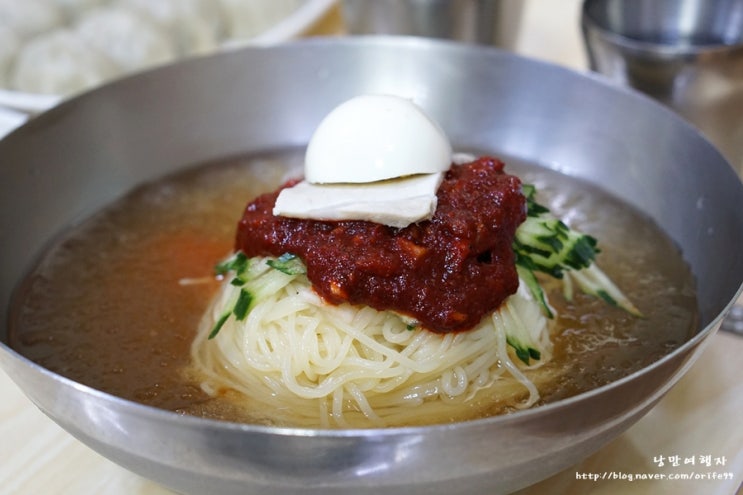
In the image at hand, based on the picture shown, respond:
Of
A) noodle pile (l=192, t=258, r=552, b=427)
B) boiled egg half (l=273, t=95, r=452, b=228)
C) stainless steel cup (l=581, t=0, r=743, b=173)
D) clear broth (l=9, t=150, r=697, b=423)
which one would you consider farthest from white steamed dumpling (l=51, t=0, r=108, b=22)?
noodle pile (l=192, t=258, r=552, b=427)

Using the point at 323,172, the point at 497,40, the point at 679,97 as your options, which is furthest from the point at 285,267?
the point at 497,40

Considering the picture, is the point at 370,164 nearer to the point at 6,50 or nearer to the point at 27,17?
the point at 6,50

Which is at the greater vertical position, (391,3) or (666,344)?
(391,3)

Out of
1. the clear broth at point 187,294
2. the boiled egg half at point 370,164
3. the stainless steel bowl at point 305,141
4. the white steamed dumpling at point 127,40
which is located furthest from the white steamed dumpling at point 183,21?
the boiled egg half at point 370,164

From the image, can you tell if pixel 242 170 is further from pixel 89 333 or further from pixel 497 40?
pixel 497 40

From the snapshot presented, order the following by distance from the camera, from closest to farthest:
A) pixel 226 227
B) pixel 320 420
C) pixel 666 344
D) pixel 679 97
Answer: pixel 320 420 → pixel 666 344 → pixel 226 227 → pixel 679 97

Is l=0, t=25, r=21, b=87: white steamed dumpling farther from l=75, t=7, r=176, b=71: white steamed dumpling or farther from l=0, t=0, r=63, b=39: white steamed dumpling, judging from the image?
l=75, t=7, r=176, b=71: white steamed dumpling
